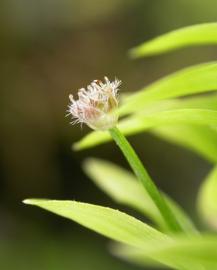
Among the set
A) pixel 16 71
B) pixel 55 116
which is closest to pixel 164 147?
pixel 55 116

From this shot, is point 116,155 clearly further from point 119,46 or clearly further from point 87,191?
point 119,46

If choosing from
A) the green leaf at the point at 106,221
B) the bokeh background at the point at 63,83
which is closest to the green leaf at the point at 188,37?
the green leaf at the point at 106,221

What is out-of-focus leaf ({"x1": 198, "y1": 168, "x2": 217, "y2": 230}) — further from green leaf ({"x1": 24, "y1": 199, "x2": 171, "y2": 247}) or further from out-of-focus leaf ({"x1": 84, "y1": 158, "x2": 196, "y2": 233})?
green leaf ({"x1": 24, "y1": 199, "x2": 171, "y2": 247})

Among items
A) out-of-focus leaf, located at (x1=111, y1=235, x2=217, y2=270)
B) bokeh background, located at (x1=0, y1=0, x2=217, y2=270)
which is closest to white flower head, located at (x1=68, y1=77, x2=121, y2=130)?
out-of-focus leaf, located at (x1=111, y1=235, x2=217, y2=270)

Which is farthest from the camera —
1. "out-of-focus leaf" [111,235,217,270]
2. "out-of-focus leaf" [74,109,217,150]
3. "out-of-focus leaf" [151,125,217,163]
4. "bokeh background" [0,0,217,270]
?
"bokeh background" [0,0,217,270]

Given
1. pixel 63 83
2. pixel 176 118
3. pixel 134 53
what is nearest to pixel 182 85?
pixel 176 118

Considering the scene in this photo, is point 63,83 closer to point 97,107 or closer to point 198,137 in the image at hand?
point 198,137
